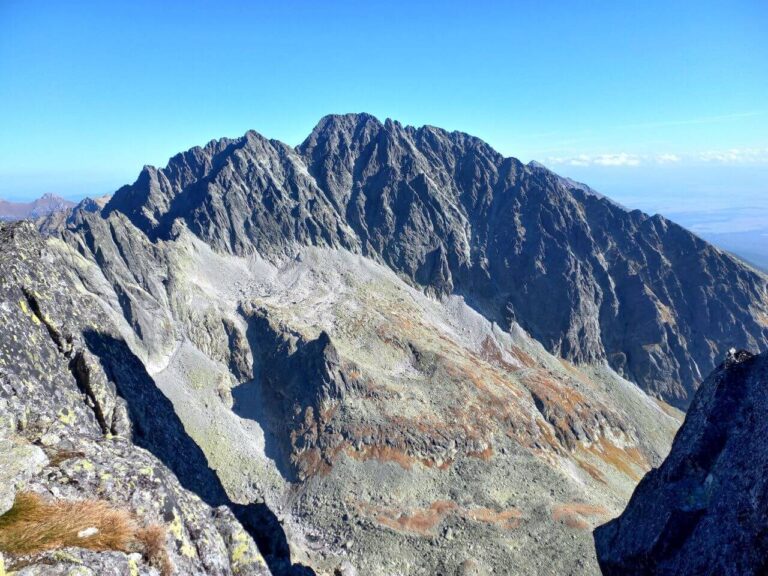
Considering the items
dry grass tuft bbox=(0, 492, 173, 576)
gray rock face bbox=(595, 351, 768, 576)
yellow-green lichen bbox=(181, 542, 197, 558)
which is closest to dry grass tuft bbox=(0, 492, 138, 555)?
dry grass tuft bbox=(0, 492, 173, 576)

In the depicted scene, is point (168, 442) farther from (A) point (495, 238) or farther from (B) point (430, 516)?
(A) point (495, 238)

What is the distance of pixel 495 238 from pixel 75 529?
559ft

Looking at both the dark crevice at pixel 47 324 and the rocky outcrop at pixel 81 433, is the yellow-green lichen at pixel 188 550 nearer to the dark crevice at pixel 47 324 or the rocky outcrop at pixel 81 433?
the rocky outcrop at pixel 81 433

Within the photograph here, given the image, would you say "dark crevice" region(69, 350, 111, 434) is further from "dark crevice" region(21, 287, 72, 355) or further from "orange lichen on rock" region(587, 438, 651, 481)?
"orange lichen on rock" region(587, 438, 651, 481)

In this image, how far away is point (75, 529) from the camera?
1155cm

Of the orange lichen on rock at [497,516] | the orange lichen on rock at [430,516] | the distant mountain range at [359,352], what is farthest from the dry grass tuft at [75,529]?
the orange lichen on rock at [497,516]

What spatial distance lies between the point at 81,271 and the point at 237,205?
60.6 m

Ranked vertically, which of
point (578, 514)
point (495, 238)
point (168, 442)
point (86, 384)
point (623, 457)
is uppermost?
point (495, 238)

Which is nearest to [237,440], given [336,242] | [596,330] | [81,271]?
[81,271]

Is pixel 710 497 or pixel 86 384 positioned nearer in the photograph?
pixel 710 497

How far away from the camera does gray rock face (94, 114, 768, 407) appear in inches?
5517

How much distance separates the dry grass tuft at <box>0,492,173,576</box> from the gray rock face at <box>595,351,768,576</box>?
20.6 metres

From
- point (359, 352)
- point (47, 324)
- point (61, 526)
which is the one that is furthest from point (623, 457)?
point (61, 526)

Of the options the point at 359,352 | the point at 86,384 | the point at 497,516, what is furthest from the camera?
the point at 359,352
